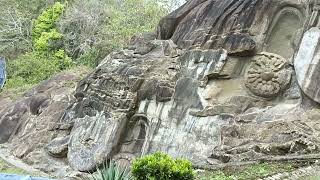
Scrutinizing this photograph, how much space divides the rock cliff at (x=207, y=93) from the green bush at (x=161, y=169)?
9.93ft

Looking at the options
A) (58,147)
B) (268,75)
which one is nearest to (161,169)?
(268,75)

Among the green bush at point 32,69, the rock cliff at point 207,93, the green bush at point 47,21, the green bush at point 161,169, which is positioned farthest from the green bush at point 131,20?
the green bush at point 161,169

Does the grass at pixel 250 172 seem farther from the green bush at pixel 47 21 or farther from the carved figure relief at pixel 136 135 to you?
the green bush at pixel 47 21

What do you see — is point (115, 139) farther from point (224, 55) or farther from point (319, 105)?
point (319, 105)

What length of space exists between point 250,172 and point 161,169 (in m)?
2.52

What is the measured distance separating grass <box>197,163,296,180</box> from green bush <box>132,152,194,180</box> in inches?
67.6

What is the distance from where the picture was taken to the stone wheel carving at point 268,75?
12.6 metres

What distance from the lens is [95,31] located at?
28.6m

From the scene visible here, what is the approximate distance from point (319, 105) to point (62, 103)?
8.85 m

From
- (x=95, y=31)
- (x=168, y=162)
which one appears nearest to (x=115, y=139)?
(x=168, y=162)

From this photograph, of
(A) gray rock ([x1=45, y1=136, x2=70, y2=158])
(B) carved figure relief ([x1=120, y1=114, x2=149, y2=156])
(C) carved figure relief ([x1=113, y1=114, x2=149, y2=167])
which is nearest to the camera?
(C) carved figure relief ([x1=113, y1=114, x2=149, y2=167])

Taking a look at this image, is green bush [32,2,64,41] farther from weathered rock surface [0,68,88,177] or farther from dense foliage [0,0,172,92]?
weathered rock surface [0,68,88,177]

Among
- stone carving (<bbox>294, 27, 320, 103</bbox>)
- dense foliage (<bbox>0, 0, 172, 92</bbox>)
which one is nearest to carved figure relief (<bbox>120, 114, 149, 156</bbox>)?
stone carving (<bbox>294, 27, 320, 103</bbox>)

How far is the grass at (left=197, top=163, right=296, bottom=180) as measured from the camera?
33.1 ft
